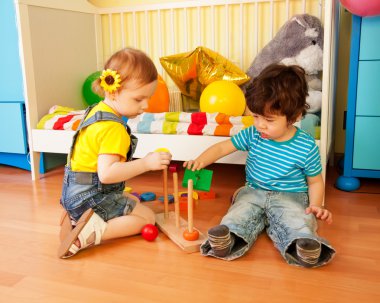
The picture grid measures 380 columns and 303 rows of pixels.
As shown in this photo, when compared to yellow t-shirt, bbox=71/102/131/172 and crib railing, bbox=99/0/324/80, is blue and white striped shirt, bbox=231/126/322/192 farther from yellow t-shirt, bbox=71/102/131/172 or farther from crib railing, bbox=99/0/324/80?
crib railing, bbox=99/0/324/80

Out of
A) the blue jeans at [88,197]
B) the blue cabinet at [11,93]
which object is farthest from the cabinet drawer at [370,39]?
the blue cabinet at [11,93]

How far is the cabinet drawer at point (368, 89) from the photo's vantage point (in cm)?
149

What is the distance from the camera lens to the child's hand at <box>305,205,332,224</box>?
3.53 feet

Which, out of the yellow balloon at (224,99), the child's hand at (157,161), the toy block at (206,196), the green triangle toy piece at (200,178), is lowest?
the toy block at (206,196)

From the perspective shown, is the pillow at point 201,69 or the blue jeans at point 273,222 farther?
the pillow at point 201,69

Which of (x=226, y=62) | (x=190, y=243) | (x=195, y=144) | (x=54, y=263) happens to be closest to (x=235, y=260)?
(x=190, y=243)

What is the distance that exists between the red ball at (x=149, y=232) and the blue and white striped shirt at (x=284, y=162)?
Result: 0.35 metres

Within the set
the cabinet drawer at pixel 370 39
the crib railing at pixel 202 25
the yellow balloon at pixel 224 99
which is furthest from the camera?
the crib railing at pixel 202 25

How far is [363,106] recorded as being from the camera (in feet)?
4.99

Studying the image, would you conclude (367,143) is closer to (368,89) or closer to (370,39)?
(368,89)

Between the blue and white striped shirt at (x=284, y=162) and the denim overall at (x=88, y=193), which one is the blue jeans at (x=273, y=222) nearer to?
the blue and white striped shirt at (x=284, y=162)

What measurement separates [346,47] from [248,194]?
1.10 m

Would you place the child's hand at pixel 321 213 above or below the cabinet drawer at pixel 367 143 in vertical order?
below

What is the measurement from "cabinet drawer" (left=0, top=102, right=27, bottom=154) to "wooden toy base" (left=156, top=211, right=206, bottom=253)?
92 centimetres
